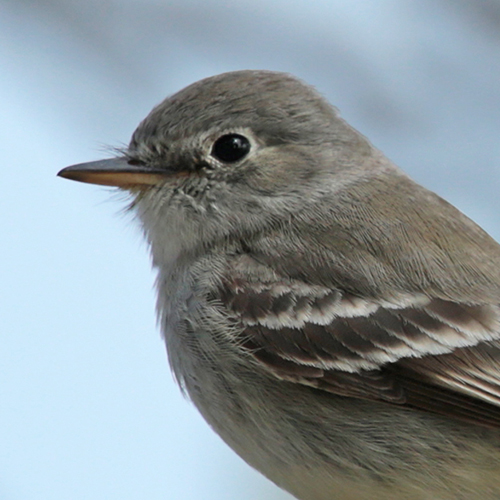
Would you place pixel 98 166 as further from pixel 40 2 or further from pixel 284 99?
pixel 40 2

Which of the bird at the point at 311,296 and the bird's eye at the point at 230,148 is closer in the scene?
the bird at the point at 311,296

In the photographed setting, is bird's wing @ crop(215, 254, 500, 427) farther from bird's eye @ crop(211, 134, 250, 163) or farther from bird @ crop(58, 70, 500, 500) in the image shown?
bird's eye @ crop(211, 134, 250, 163)

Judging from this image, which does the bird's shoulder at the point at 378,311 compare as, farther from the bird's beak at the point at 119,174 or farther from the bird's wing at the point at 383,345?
the bird's beak at the point at 119,174

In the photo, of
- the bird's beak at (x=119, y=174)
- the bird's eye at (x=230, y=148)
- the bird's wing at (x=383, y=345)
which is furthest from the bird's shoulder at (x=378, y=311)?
the bird's beak at (x=119, y=174)

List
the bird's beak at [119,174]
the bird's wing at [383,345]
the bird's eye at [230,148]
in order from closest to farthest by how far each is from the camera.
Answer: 1. the bird's wing at [383,345]
2. the bird's beak at [119,174]
3. the bird's eye at [230,148]

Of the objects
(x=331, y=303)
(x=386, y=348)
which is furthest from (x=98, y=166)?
(x=386, y=348)

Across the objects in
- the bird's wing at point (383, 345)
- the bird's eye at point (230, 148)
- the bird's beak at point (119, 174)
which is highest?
the bird's eye at point (230, 148)

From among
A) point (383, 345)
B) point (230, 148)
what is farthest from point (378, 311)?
point (230, 148)
